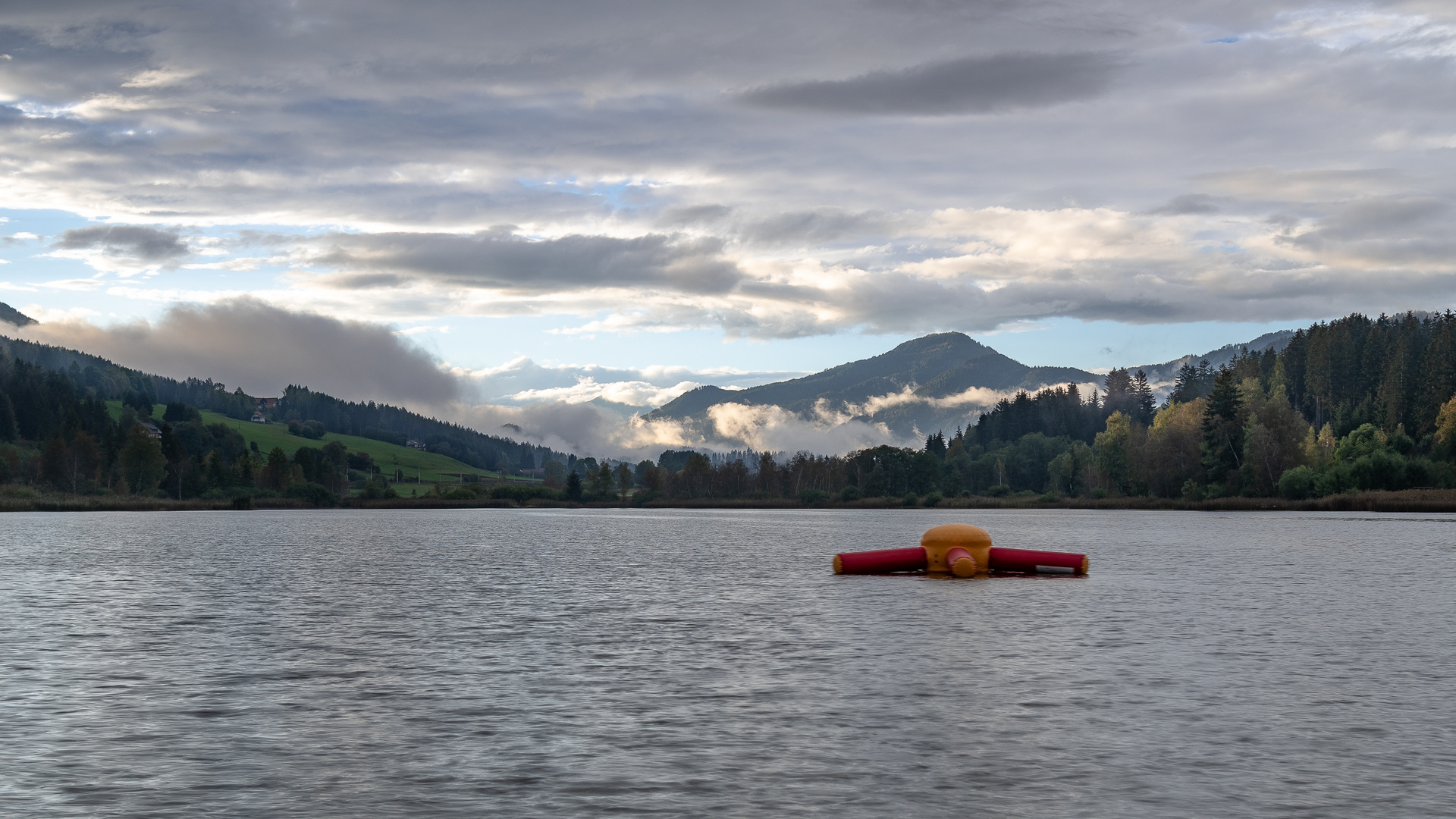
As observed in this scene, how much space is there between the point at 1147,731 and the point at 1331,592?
37172 mm

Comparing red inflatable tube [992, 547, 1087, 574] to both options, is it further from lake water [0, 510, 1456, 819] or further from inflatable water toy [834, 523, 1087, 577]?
lake water [0, 510, 1456, 819]

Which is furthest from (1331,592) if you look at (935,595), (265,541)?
(265,541)

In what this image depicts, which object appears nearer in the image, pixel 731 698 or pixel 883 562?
pixel 731 698

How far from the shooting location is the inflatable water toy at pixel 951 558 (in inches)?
2589

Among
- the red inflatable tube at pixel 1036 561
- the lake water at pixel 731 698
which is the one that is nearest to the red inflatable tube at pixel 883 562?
the red inflatable tube at pixel 1036 561

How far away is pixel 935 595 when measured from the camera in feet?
175

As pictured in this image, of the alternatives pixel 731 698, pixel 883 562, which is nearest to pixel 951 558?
pixel 883 562

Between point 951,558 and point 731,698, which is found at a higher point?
point 951,558

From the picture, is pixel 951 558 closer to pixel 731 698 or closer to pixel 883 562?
pixel 883 562

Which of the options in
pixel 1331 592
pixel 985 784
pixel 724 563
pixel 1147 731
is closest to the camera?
pixel 985 784

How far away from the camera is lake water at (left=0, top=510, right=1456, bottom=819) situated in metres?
17.7

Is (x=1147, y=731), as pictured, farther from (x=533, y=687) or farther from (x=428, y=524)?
(x=428, y=524)

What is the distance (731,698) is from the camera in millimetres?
26328

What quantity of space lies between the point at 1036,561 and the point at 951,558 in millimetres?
5467
